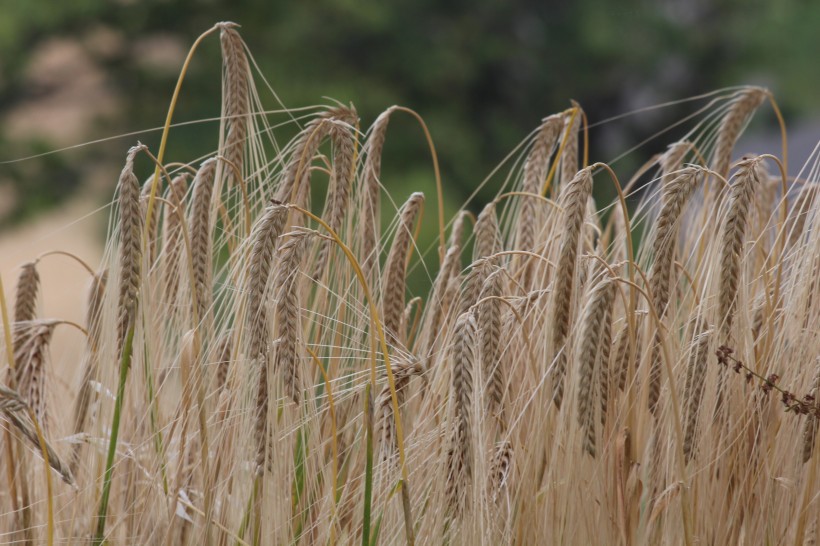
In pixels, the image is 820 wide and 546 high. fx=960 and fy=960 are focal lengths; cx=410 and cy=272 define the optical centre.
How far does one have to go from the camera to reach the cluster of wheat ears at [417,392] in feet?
2.54

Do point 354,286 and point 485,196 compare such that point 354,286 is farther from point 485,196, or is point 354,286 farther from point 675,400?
point 485,196

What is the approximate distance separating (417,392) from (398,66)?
181 inches

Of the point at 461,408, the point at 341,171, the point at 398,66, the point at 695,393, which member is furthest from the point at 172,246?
the point at 398,66

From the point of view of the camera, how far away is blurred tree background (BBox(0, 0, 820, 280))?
15.6 ft

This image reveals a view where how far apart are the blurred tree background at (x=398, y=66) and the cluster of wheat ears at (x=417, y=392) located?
10.7 ft

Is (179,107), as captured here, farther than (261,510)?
Yes

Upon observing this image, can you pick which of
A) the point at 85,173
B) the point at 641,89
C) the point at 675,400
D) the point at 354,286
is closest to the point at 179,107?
the point at 85,173

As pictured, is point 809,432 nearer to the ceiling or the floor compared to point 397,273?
nearer to the floor

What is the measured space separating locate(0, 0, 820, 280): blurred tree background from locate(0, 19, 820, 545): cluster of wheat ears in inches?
129

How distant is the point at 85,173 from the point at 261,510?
4481mm

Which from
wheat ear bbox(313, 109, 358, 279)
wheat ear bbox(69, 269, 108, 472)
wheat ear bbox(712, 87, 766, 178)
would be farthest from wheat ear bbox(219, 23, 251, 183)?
wheat ear bbox(712, 87, 766, 178)

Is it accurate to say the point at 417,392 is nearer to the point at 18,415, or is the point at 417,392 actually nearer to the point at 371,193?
the point at 371,193

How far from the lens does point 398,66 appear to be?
5.35m

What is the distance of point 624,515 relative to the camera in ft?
2.85
